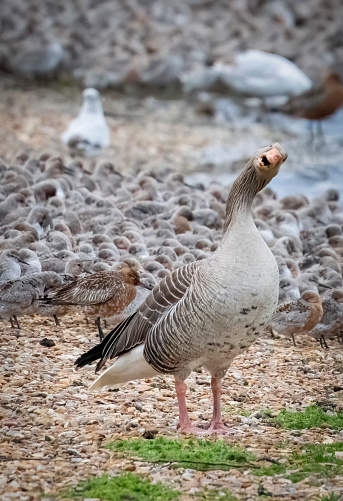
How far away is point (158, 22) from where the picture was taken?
17.0 metres

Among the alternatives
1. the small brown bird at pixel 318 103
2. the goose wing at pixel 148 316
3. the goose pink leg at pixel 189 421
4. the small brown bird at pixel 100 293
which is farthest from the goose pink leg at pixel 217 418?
the small brown bird at pixel 318 103

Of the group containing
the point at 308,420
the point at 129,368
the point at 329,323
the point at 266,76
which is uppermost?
the point at 266,76

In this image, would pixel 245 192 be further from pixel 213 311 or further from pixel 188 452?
pixel 188 452

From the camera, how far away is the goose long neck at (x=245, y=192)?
4.04m

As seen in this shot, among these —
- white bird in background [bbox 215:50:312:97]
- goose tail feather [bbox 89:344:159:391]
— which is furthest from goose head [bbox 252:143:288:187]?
white bird in background [bbox 215:50:312:97]

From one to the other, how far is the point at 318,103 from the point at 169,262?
20.2 feet

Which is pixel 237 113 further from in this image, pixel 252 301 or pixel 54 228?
pixel 252 301

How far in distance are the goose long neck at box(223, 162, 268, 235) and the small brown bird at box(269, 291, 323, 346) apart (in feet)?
5.19

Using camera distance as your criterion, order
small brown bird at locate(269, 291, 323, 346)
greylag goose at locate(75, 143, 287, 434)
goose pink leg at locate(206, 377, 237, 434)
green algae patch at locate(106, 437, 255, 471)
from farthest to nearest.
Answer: small brown bird at locate(269, 291, 323, 346) < goose pink leg at locate(206, 377, 237, 434) < greylag goose at locate(75, 143, 287, 434) < green algae patch at locate(106, 437, 255, 471)

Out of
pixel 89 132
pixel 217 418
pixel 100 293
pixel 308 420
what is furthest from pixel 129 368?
pixel 89 132

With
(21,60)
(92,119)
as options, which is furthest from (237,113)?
(21,60)

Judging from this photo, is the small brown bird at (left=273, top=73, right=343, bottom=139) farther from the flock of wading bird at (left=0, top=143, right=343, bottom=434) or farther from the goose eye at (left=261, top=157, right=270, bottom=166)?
the goose eye at (left=261, top=157, right=270, bottom=166)

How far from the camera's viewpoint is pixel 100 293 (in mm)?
5320

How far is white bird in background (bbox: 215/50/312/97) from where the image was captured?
11.8 meters
